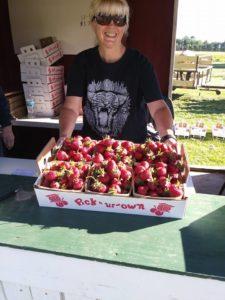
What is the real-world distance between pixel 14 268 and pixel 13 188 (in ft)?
1.56

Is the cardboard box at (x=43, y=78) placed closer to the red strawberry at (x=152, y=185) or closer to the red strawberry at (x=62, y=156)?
the red strawberry at (x=62, y=156)

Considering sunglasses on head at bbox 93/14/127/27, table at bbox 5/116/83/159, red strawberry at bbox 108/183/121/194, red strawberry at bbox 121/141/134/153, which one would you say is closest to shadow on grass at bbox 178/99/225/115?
table at bbox 5/116/83/159

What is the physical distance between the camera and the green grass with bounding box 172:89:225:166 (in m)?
4.97

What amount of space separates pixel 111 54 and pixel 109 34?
0.45ft

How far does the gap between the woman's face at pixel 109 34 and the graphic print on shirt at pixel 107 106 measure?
0.23m

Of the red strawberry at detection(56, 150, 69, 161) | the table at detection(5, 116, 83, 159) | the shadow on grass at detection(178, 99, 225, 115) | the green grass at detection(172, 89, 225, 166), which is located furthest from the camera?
the shadow on grass at detection(178, 99, 225, 115)

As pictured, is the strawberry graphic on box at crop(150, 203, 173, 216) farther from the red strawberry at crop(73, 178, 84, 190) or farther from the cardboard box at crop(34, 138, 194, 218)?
the red strawberry at crop(73, 178, 84, 190)

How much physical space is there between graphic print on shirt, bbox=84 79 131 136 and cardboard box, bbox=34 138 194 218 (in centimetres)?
83

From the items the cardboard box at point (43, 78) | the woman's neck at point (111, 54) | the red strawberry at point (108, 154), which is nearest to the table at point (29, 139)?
the cardboard box at point (43, 78)

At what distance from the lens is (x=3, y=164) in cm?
197

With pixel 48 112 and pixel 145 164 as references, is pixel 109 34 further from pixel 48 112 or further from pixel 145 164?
pixel 48 112

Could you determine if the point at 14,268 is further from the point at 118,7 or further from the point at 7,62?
the point at 7,62

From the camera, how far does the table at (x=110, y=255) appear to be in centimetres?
110

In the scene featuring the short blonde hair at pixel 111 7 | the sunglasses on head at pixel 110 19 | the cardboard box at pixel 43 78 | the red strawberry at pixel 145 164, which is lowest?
the cardboard box at pixel 43 78
